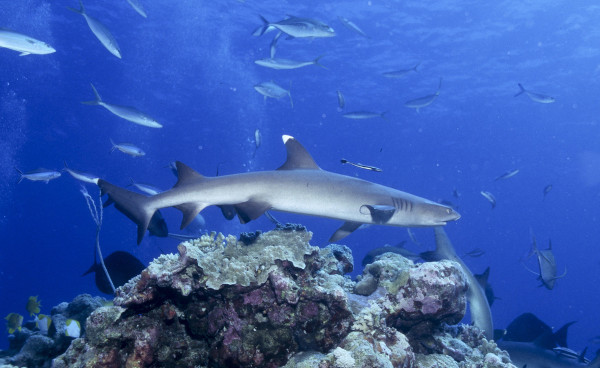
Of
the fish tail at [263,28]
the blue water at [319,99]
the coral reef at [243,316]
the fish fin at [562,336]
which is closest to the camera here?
the coral reef at [243,316]

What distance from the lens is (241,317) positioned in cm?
336

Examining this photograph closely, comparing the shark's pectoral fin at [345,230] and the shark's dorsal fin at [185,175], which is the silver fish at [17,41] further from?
the shark's pectoral fin at [345,230]

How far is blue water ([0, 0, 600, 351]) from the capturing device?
2792cm

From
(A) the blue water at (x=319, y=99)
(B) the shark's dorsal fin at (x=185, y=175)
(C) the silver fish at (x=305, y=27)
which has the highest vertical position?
(C) the silver fish at (x=305, y=27)

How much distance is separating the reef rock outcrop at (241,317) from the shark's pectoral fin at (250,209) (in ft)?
1.39

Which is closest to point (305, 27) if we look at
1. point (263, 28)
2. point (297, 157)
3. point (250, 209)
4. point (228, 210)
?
point (263, 28)

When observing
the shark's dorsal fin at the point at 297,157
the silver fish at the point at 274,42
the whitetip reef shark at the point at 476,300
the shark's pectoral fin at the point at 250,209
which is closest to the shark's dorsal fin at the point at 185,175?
the shark's pectoral fin at the point at 250,209

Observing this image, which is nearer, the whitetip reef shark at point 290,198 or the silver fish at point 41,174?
the whitetip reef shark at point 290,198

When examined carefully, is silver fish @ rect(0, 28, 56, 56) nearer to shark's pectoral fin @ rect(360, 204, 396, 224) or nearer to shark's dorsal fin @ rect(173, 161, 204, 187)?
shark's dorsal fin @ rect(173, 161, 204, 187)

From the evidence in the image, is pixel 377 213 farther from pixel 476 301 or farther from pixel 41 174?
pixel 41 174

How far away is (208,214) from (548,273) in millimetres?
62270

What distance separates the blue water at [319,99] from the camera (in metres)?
27.9

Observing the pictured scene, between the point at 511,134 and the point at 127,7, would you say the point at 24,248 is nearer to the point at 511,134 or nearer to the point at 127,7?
the point at 127,7

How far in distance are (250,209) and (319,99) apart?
136ft
